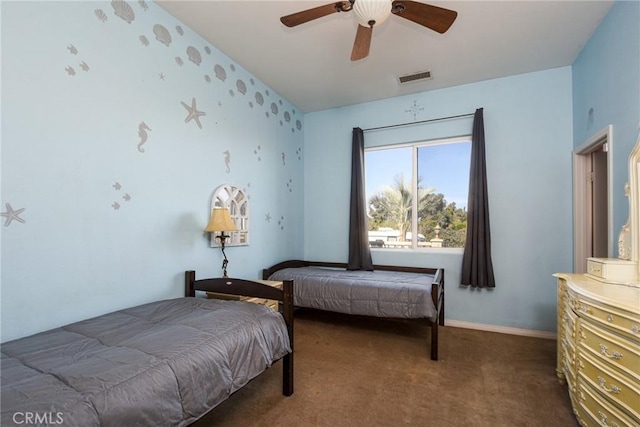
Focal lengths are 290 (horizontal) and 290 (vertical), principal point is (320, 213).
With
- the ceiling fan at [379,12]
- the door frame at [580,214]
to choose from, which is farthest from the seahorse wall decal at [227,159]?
the door frame at [580,214]

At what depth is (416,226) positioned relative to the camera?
3758 mm

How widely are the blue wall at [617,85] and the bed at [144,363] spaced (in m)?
2.48

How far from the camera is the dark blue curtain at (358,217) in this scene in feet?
12.5

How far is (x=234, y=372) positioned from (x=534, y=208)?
336cm

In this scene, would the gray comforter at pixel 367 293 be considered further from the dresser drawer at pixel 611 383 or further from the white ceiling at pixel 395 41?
the white ceiling at pixel 395 41

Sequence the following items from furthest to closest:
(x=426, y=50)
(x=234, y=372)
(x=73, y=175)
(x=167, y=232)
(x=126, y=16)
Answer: (x=426, y=50)
(x=167, y=232)
(x=126, y=16)
(x=73, y=175)
(x=234, y=372)

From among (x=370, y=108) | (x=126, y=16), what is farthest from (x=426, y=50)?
(x=126, y=16)

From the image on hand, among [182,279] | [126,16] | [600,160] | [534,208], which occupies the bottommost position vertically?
[182,279]

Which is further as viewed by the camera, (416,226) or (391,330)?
(416,226)

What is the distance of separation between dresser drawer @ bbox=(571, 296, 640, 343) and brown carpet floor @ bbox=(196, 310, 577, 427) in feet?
2.49

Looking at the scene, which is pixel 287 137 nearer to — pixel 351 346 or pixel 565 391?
pixel 351 346

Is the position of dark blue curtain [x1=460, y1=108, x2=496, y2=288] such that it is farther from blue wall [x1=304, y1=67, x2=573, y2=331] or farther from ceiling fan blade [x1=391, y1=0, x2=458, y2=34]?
ceiling fan blade [x1=391, y1=0, x2=458, y2=34]

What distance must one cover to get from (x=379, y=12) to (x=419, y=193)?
2469 mm

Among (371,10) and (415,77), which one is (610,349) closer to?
(371,10)
